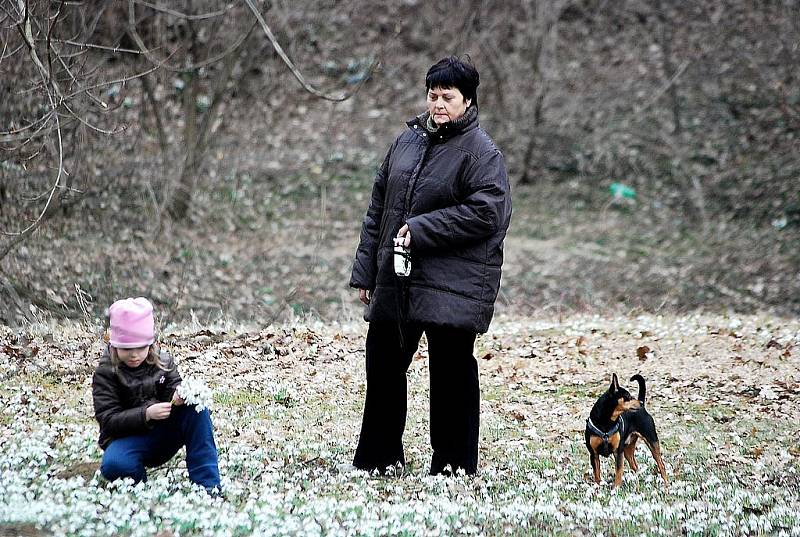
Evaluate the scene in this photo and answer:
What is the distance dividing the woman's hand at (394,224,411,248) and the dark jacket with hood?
1.30m

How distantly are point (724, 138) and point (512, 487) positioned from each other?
16.6 metres

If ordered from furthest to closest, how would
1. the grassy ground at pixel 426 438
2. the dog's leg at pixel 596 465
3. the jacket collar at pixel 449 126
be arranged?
the dog's leg at pixel 596 465 < the jacket collar at pixel 449 126 < the grassy ground at pixel 426 438

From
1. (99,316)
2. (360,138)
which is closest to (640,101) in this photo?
(360,138)

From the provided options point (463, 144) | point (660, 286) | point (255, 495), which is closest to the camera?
point (255, 495)

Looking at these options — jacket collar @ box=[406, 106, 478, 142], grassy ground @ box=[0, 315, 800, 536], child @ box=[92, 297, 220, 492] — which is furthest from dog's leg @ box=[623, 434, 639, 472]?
child @ box=[92, 297, 220, 492]

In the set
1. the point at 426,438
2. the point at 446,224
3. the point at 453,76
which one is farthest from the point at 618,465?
the point at 453,76

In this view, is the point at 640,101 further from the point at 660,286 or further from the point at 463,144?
the point at 463,144

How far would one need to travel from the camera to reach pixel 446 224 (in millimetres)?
5008

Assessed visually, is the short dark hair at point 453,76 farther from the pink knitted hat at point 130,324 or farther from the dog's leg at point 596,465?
the dog's leg at point 596,465

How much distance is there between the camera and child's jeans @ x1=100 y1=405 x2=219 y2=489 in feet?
15.7

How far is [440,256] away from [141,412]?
5.34 feet

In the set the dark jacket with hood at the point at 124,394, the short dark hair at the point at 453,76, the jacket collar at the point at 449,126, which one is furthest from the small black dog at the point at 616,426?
the dark jacket with hood at the point at 124,394

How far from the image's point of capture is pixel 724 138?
805 inches

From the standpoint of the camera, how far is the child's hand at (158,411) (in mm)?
4688
